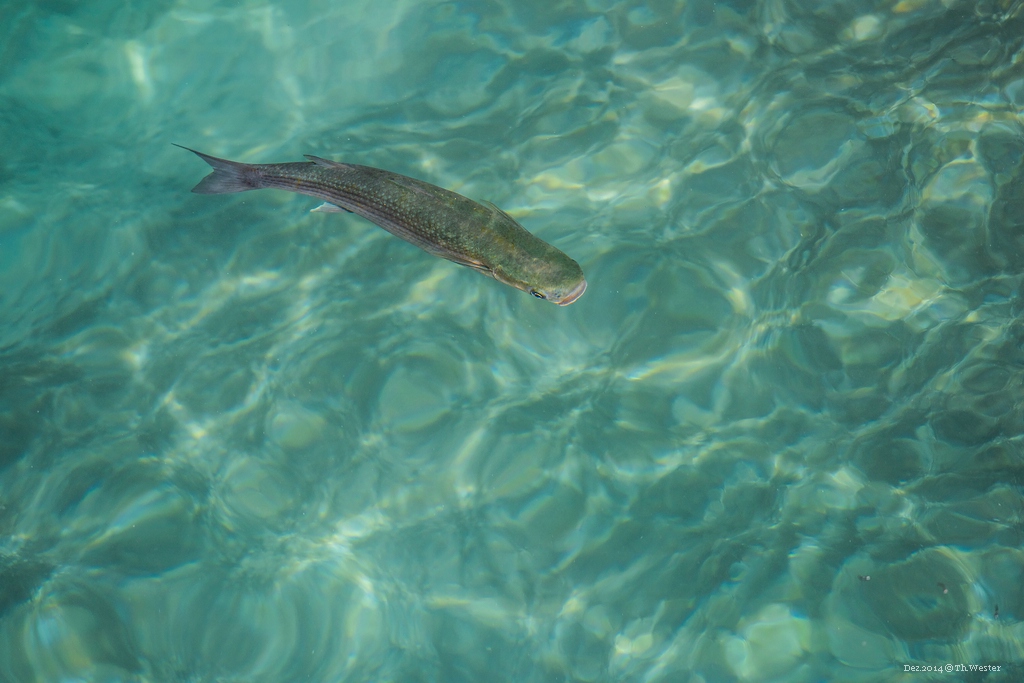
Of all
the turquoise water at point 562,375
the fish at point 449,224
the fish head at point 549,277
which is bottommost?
the turquoise water at point 562,375

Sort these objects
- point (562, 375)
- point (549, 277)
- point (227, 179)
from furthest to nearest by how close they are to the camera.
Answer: point (562, 375) → point (227, 179) → point (549, 277)

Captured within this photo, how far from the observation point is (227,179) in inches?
209

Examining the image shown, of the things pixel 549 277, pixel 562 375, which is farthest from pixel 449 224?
pixel 562 375

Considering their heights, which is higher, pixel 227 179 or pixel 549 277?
pixel 227 179

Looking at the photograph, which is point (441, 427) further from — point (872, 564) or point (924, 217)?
point (924, 217)

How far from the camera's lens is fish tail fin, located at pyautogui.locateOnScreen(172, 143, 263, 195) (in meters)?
5.23

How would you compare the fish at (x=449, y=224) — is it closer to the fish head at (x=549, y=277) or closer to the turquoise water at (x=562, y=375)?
the fish head at (x=549, y=277)

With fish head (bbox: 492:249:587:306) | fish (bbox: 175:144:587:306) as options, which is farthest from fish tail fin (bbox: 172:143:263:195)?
fish head (bbox: 492:249:587:306)

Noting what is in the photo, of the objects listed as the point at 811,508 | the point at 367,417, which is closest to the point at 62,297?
the point at 367,417

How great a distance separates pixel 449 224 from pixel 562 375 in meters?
2.01

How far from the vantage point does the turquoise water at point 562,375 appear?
5277mm

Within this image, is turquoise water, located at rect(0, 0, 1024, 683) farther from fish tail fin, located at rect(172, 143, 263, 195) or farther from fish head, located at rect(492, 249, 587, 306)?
fish head, located at rect(492, 249, 587, 306)

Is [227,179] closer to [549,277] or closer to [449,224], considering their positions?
[449,224]

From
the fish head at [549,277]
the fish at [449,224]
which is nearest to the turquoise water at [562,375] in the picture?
the fish at [449,224]
